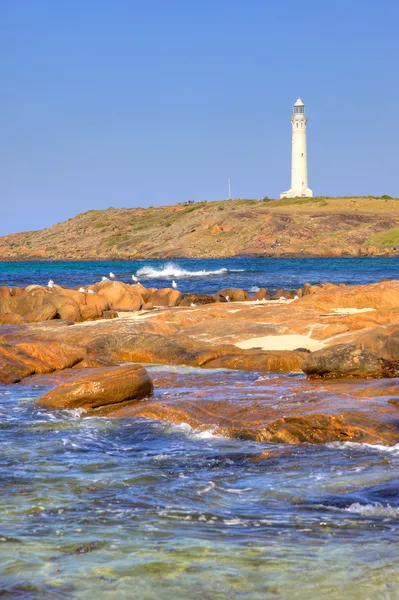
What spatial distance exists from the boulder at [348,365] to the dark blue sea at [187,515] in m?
4.55

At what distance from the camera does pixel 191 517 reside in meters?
8.71

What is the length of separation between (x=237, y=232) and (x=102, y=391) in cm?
10327

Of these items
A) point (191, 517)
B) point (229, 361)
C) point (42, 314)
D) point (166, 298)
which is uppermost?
point (166, 298)

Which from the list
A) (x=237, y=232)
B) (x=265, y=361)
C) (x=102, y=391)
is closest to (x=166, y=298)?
(x=265, y=361)

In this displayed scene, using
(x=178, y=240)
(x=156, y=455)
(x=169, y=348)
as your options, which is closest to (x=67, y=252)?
(x=178, y=240)

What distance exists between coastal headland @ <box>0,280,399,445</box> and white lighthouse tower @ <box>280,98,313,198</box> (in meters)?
108

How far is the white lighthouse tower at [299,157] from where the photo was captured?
13325 centimetres

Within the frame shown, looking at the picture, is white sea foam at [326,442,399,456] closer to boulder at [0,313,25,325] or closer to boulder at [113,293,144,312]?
boulder at [0,313,25,325]

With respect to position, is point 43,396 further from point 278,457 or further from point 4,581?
point 4,581

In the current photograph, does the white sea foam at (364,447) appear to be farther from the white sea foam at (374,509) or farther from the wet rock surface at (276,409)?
the white sea foam at (374,509)

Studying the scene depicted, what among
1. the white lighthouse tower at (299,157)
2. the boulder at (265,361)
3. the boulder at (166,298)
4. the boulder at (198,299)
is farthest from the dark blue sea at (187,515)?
the white lighthouse tower at (299,157)

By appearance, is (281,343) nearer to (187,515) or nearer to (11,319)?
(11,319)

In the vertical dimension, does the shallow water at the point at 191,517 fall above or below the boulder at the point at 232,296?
below

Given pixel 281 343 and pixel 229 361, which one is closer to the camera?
pixel 229 361
